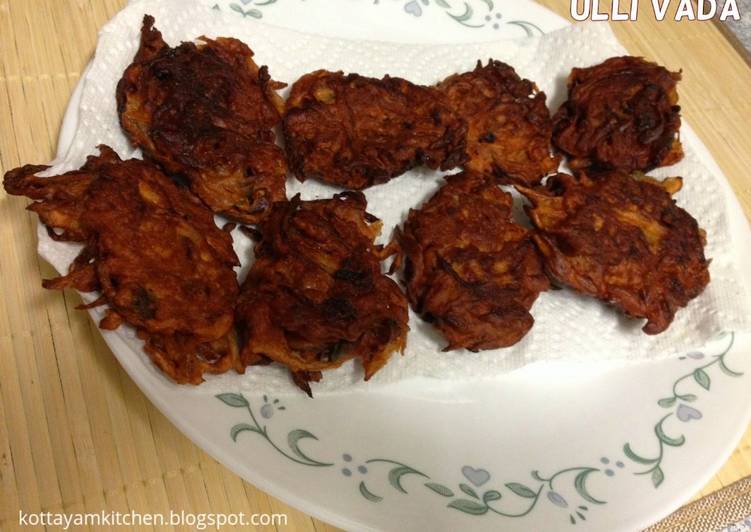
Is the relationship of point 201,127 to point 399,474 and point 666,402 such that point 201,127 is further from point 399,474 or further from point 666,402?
point 666,402

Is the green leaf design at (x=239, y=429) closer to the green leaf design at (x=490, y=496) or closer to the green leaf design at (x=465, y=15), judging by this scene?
the green leaf design at (x=490, y=496)

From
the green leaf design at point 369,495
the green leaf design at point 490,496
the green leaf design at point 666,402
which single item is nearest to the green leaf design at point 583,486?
the green leaf design at point 490,496

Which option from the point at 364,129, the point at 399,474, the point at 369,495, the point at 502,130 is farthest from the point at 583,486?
the point at 364,129

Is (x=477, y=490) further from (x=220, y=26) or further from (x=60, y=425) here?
(x=220, y=26)

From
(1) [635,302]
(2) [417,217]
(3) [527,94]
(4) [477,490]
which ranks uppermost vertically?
(3) [527,94]

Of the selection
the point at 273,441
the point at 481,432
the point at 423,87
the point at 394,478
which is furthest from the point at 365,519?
the point at 423,87

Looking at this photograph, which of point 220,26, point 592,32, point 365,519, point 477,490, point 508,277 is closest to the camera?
point 365,519

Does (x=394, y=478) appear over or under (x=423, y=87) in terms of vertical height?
under

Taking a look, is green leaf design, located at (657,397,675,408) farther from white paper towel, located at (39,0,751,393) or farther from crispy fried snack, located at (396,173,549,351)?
crispy fried snack, located at (396,173,549,351)
